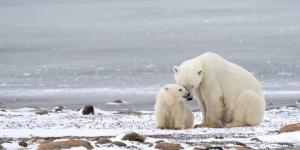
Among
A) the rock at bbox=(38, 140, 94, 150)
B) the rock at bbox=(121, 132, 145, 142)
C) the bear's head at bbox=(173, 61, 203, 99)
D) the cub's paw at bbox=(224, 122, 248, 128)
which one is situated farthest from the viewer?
the cub's paw at bbox=(224, 122, 248, 128)

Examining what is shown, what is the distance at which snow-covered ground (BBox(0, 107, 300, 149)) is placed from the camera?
26.1ft

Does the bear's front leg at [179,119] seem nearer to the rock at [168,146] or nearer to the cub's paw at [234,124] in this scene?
the cub's paw at [234,124]

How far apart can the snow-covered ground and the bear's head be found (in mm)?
620

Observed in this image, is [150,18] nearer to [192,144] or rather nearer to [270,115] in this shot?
[270,115]

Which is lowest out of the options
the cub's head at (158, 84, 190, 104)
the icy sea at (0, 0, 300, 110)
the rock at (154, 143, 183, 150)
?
the rock at (154, 143, 183, 150)

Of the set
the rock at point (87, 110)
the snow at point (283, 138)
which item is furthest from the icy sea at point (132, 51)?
the snow at point (283, 138)

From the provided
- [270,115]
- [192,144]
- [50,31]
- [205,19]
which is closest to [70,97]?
[270,115]

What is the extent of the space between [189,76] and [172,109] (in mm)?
483

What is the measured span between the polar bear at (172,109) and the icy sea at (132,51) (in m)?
6.29

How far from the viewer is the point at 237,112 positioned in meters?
10.3

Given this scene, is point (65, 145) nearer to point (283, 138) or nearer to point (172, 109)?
point (283, 138)

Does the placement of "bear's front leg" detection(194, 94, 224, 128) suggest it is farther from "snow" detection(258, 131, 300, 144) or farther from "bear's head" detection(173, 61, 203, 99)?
"snow" detection(258, 131, 300, 144)

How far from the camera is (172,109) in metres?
9.91

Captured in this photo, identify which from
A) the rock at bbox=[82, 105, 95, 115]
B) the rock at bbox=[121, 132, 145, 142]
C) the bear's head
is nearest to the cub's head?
the bear's head
